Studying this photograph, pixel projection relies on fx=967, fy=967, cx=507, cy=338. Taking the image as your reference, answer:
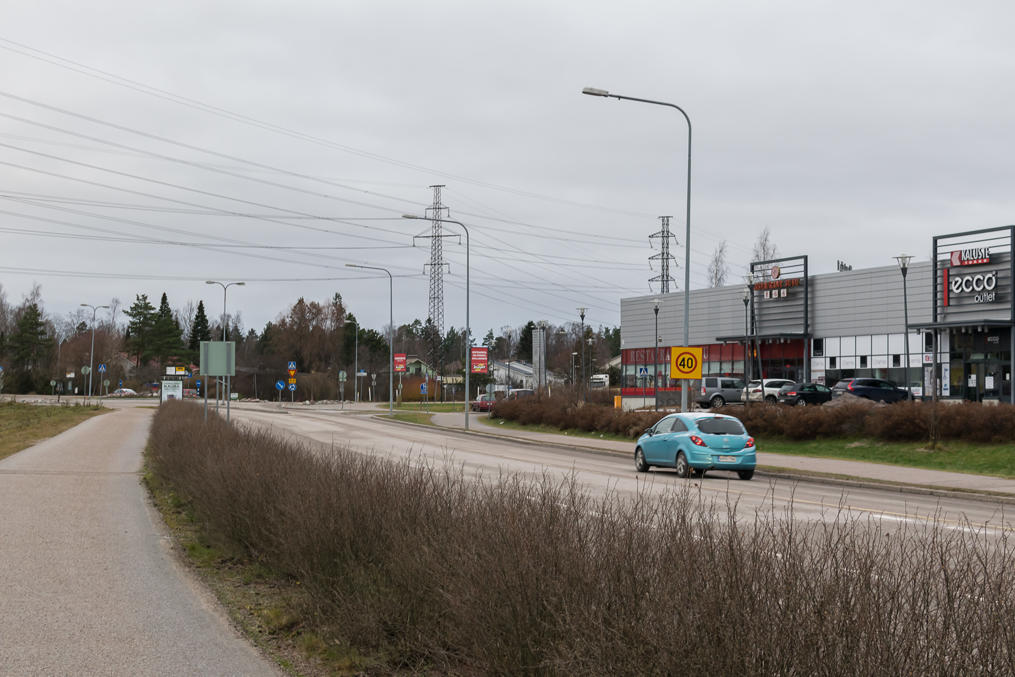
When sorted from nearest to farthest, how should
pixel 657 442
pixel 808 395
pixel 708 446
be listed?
1. pixel 708 446
2. pixel 657 442
3. pixel 808 395

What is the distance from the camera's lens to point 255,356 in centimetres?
14825

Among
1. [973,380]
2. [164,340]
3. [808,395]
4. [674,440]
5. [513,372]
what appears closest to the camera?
[674,440]

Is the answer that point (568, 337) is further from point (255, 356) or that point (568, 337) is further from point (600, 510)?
point (600, 510)

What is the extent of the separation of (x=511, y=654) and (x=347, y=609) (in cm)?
212

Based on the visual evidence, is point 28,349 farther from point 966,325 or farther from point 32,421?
point 966,325

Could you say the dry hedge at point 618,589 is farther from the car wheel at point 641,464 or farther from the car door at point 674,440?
the car wheel at point 641,464

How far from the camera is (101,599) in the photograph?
30.0 feet

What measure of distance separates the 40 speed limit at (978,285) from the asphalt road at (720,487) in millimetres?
28882

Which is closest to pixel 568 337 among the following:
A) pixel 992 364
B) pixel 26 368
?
pixel 26 368

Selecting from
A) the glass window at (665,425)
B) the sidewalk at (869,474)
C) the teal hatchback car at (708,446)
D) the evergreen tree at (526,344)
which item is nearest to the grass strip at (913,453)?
the sidewalk at (869,474)

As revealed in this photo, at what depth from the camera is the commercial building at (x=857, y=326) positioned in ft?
173

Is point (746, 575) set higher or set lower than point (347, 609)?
higher

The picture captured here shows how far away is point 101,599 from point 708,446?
16455mm

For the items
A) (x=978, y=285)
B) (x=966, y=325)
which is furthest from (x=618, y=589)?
(x=978, y=285)
